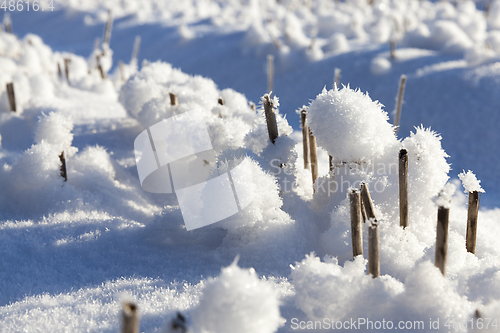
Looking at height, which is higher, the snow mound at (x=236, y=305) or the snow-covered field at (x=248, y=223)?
the snow mound at (x=236, y=305)

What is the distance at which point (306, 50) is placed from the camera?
16.1 feet

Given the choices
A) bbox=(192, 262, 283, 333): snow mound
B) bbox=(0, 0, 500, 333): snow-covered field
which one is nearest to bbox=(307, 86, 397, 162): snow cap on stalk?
bbox=(0, 0, 500, 333): snow-covered field

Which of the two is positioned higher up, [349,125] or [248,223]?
[349,125]

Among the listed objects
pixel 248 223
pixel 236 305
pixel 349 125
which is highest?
pixel 349 125

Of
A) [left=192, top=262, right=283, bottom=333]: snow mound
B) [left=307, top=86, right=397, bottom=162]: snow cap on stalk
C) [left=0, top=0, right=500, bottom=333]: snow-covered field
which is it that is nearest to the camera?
[left=192, top=262, right=283, bottom=333]: snow mound

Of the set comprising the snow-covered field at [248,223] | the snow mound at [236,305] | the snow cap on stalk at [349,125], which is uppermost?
the snow cap on stalk at [349,125]

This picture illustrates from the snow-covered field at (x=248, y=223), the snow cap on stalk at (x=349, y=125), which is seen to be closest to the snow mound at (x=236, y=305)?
the snow-covered field at (x=248, y=223)

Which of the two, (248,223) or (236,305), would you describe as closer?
(236,305)

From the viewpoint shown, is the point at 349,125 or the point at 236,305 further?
the point at 349,125

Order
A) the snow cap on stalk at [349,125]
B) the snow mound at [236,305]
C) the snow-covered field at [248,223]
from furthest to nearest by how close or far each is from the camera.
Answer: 1. the snow cap on stalk at [349,125]
2. the snow-covered field at [248,223]
3. the snow mound at [236,305]

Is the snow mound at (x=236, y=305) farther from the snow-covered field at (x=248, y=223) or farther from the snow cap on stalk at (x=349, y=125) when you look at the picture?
the snow cap on stalk at (x=349, y=125)

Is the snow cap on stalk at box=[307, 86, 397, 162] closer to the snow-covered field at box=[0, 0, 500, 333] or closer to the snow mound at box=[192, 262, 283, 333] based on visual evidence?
the snow-covered field at box=[0, 0, 500, 333]

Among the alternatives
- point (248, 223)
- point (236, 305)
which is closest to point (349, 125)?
point (248, 223)

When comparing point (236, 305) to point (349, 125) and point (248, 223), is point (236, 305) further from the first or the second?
point (349, 125)
